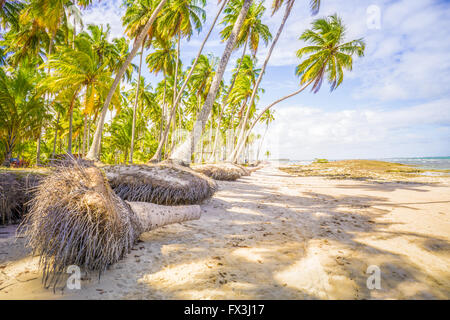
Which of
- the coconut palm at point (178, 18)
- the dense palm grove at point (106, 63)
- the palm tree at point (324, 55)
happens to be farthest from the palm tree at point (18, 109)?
the palm tree at point (324, 55)

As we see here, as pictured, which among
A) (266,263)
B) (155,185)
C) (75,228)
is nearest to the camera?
(75,228)

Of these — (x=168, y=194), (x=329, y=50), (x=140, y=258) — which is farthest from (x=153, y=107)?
(x=140, y=258)

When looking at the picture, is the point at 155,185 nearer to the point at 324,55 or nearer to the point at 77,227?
the point at 77,227

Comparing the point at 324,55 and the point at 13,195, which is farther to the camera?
the point at 324,55

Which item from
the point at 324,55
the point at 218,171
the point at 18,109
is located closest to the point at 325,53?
the point at 324,55

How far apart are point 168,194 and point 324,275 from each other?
272 centimetres

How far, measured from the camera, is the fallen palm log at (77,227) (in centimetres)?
152

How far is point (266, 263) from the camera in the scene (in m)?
1.90

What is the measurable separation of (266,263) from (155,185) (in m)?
2.43

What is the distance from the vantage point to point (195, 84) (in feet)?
69.6

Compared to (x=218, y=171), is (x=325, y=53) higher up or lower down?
higher up

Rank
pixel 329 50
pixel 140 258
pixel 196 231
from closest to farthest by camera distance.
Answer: pixel 140 258 < pixel 196 231 < pixel 329 50

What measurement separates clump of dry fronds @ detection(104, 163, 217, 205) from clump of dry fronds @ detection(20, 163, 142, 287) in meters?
1.63
